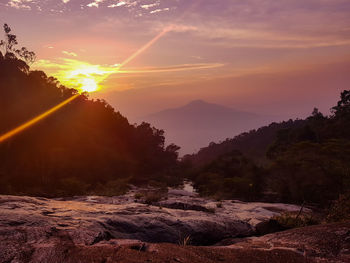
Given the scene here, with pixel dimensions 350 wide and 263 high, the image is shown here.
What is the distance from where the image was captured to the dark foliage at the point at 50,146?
31.1m

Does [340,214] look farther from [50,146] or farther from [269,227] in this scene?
[50,146]

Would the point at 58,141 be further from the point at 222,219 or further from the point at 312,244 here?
the point at 312,244

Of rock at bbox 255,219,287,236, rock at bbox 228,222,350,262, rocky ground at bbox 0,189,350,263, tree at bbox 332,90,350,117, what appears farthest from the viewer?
tree at bbox 332,90,350,117

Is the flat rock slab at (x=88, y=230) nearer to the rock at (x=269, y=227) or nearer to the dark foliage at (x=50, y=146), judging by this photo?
the rock at (x=269, y=227)

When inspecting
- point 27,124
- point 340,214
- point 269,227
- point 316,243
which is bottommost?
point 269,227

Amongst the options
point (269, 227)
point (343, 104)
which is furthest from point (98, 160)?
point (343, 104)

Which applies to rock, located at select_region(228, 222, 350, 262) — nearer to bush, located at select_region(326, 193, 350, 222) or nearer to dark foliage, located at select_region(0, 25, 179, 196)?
bush, located at select_region(326, 193, 350, 222)

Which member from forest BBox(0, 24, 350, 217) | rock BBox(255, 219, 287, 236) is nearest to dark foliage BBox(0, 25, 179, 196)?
forest BBox(0, 24, 350, 217)

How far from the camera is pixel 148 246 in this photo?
16.1ft

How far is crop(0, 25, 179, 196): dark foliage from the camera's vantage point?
31.1 m

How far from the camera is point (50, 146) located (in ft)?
124

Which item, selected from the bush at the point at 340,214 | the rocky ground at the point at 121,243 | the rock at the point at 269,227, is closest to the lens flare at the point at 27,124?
the rocky ground at the point at 121,243

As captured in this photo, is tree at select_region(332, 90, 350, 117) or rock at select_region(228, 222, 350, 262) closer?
rock at select_region(228, 222, 350, 262)

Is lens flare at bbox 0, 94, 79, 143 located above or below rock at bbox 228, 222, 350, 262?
above
